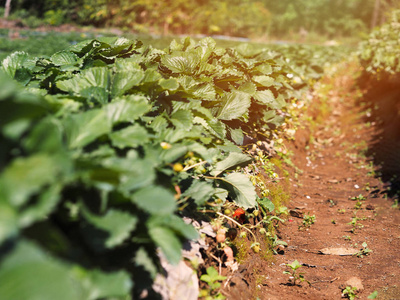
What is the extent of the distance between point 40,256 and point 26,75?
6.33ft

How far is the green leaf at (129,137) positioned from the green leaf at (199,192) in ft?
1.52

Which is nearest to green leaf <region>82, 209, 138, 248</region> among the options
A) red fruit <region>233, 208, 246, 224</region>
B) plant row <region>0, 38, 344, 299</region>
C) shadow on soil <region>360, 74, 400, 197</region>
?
plant row <region>0, 38, 344, 299</region>

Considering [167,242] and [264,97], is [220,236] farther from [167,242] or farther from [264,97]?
[264,97]

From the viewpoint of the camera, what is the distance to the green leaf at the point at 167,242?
1452 millimetres

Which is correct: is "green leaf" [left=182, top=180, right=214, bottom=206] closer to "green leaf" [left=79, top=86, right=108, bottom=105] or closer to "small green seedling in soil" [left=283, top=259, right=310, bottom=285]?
"green leaf" [left=79, top=86, right=108, bottom=105]

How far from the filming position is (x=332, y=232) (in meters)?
3.61

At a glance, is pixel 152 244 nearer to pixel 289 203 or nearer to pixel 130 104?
pixel 130 104

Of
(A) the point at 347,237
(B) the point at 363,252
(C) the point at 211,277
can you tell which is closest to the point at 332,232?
(A) the point at 347,237

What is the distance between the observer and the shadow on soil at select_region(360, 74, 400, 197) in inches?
199

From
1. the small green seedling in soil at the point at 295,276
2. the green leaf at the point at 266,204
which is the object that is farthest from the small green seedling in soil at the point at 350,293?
the green leaf at the point at 266,204

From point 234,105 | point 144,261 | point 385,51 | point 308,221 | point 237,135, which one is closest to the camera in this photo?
point 144,261

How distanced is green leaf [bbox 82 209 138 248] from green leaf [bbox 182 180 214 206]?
2.21 feet

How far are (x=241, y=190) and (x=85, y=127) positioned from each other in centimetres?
126

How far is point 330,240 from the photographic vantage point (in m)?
3.45
